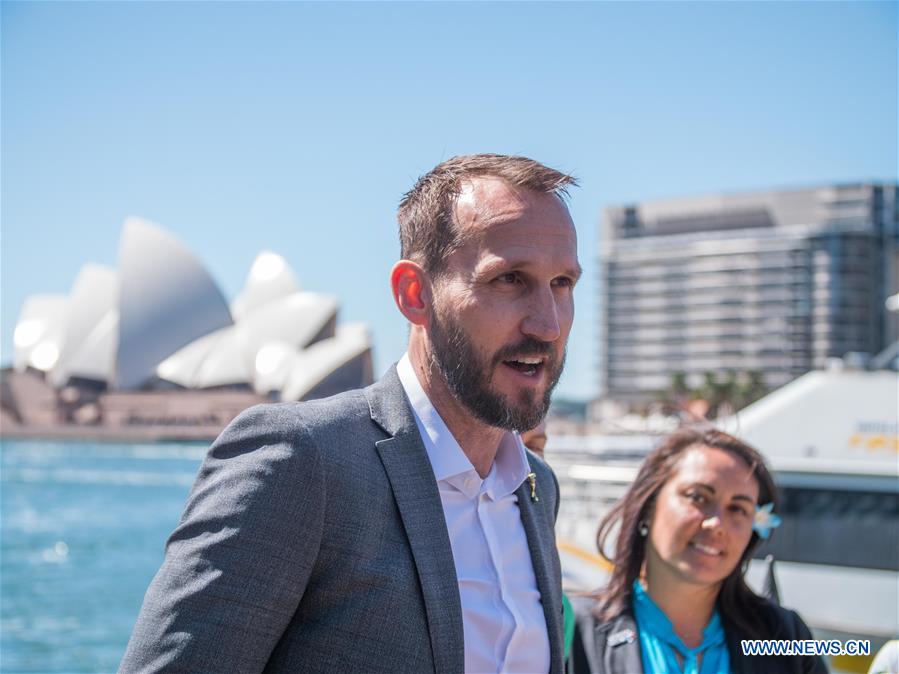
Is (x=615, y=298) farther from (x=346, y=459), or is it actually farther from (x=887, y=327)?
(x=346, y=459)

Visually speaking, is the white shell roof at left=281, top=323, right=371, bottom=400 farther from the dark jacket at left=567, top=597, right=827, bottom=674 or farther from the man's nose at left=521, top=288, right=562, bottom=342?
the man's nose at left=521, top=288, right=562, bottom=342

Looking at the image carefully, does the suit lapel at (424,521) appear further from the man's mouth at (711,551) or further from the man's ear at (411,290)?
the man's mouth at (711,551)

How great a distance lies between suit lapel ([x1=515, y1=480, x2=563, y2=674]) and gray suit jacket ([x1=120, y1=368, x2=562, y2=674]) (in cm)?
23

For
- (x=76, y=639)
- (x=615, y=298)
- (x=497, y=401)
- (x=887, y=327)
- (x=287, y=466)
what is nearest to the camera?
(x=287, y=466)

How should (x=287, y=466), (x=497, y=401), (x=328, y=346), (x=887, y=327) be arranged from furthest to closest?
(x=887, y=327) → (x=328, y=346) → (x=497, y=401) → (x=287, y=466)

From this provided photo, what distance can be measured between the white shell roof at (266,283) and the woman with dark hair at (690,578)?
1789 inches

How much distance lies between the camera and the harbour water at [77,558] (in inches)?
400

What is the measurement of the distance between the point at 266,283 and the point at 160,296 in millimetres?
6672

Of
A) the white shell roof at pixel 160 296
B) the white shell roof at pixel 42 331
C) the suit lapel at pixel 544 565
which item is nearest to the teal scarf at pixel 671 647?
the suit lapel at pixel 544 565

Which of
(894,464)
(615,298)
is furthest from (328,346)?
(894,464)

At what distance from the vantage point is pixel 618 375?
2948 inches

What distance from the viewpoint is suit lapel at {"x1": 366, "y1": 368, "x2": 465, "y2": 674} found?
1.11 meters

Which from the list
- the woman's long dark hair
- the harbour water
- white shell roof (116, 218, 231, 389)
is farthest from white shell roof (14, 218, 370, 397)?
the woman's long dark hair

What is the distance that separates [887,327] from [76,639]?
65.2 m
